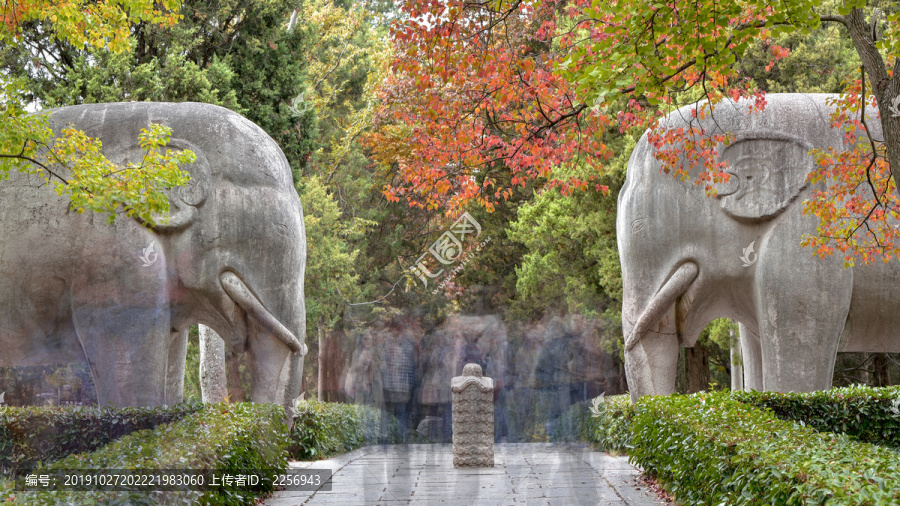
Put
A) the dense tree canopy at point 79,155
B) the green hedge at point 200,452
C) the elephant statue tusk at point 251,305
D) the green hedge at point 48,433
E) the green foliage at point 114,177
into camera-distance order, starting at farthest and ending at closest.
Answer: the elephant statue tusk at point 251,305 → the green hedge at point 48,433 → the green foliage at point 114,177 → the dense tree canopy at point 79,155 → the green hedge at point 200,452

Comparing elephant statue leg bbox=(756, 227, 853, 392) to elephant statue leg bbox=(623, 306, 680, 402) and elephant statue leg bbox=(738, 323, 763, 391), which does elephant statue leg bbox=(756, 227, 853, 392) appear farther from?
elephant statue leg bbox=(738, 323, 763, 391)

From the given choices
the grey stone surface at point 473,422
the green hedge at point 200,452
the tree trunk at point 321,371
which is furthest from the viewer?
the tree trunk at point 321,371

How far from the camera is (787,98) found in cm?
823

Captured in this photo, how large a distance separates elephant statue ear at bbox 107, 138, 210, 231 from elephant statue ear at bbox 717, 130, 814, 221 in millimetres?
5002

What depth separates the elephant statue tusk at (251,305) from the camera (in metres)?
7.60

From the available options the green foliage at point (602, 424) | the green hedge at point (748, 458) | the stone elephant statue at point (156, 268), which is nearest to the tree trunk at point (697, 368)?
the green foliage at point (602, 424)

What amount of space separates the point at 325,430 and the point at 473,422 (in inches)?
105

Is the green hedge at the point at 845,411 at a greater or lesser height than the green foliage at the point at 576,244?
lesser

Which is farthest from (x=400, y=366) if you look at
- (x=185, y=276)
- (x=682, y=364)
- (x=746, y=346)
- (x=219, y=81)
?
(x=185, y=276)

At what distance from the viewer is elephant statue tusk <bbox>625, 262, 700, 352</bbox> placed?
780 cm

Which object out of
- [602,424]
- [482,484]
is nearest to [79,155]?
[482,484]

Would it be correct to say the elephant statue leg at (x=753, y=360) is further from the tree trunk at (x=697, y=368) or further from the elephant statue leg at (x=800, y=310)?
the tree trunk at (x=697, y=368)

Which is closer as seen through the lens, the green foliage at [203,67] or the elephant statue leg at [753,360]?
the elephant statue leg at [753,360]

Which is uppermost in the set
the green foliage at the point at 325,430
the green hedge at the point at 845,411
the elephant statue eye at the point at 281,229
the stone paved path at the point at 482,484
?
the elephant statue eye at the point at 281,229
